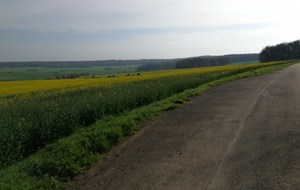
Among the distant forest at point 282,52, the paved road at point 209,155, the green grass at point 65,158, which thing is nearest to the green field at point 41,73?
the distant forest at point 282,52

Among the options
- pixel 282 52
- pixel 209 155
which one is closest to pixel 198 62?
pixel 282 52

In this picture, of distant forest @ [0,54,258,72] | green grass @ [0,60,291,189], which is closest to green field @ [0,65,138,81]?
distant forest @ [0,54,258,72]

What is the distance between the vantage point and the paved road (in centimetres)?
642

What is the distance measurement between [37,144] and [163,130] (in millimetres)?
3255

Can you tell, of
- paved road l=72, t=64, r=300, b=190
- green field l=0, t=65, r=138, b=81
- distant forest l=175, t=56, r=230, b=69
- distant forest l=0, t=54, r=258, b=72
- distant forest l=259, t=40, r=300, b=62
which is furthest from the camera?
distant forest l=259, t=40, r=300, b=62

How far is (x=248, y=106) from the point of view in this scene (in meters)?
14.4

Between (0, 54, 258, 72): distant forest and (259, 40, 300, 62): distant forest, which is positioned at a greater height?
(259, 40, 300, 62): distant forest

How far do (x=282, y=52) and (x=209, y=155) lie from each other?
402ft

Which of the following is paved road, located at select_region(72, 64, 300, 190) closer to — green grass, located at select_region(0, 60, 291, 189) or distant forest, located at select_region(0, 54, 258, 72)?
green grass, located at select_region(0, 60, 291, 189)

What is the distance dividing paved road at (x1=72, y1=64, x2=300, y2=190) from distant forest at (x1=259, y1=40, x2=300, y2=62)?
114245 millimetres

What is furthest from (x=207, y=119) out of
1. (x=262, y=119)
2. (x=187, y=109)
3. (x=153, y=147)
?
(x=153, y=147)

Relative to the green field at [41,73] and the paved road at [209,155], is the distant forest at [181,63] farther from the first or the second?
the paved road at [209,155]

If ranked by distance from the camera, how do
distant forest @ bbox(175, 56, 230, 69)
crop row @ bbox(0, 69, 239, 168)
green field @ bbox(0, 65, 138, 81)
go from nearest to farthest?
crop row @ bbox(0, 69, 239, 168) → green field @ bbox(0, 65, 138, 81) → distant forest @ bbox(175, 56, 230, 69)

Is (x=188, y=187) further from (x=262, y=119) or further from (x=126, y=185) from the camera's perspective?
(x=262, y=119)
